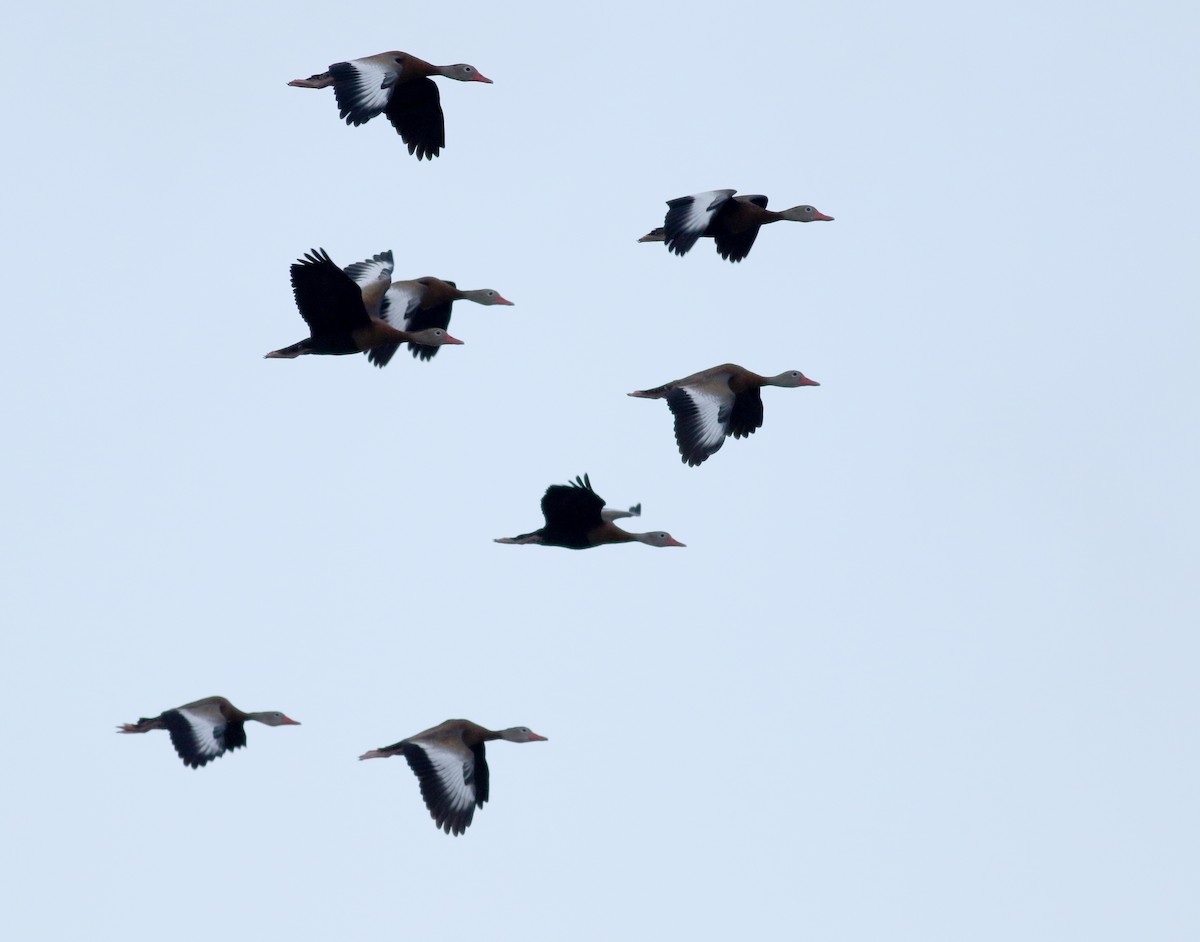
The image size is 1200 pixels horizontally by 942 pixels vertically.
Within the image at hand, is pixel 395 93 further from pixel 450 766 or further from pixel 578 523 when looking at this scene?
pixel 450 766

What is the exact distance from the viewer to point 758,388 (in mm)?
21969

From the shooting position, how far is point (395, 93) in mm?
21328

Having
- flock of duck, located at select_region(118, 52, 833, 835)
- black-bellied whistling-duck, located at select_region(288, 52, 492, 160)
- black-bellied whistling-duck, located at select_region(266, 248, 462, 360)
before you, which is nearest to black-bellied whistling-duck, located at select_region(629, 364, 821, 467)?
flock of duck, located at select_region(118, 52, 833, 835)

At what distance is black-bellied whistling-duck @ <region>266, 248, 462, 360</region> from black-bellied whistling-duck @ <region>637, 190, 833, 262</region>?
286 cm

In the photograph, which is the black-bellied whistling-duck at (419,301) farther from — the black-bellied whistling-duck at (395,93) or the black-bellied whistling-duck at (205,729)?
the black-bellied whistling-duck at (205,729)

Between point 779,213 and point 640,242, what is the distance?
143 cm

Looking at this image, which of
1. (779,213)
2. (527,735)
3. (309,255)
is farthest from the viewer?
(779,213)

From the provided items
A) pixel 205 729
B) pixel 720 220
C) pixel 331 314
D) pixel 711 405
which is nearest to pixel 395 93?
pixel 331 314

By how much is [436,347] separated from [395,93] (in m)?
2.95

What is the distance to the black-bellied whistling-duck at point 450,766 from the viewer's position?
19.6 metres

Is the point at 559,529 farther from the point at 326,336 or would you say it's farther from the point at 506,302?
the point at 506,302

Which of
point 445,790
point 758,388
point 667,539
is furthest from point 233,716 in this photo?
point 758,388

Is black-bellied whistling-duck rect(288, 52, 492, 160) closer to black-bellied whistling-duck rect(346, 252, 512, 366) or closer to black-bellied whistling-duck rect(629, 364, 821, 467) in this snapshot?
black-bellied whistling-duck rect(346, 252, 512, 366)

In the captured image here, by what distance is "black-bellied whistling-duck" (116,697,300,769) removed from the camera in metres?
21.5
